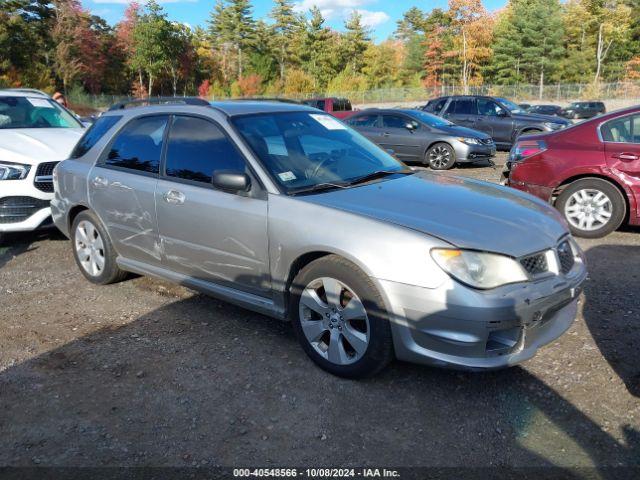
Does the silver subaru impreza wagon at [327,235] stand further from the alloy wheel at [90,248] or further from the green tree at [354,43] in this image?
the green tree at [354,43]

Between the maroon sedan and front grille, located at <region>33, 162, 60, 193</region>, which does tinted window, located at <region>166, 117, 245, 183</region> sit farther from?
the maroon sedan

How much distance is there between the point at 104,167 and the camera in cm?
475

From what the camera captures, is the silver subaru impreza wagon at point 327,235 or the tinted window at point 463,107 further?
the tinted window at point 463,107

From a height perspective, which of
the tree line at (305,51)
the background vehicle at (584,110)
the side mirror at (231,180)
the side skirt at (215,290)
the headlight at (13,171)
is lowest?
the side skirt at (215,290)

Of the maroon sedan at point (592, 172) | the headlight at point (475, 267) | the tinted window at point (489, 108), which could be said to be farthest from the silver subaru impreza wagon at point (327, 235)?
the tinted window at point (489, 108)

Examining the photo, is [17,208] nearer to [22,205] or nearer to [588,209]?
[22,205]

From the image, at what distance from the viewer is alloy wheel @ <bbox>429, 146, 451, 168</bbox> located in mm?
12398

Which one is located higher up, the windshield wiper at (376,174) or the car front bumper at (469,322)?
the windshield wiper at (376,174)

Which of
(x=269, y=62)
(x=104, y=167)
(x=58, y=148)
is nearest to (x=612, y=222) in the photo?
(x=104, y=167)

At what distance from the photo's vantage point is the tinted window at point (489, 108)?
15.6 meters

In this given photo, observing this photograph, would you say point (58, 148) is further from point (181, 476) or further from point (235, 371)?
point (181, 476)

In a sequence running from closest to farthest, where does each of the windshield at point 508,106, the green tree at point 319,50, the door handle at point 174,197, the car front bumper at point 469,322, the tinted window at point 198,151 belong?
1. the car front bumper at point 469,322
2. the tinted window at point 198,151
3. the door handle at point 174,197
4. the windshield at point 508,106
5. the green tree at point 319,50

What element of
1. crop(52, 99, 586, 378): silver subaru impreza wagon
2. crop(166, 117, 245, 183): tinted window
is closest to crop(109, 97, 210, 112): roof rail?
crop(52, 99, 586, 378): silver subaru impreza wagon

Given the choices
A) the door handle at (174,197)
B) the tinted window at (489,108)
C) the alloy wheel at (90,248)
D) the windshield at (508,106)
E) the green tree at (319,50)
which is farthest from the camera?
the green tree at (319,50)
